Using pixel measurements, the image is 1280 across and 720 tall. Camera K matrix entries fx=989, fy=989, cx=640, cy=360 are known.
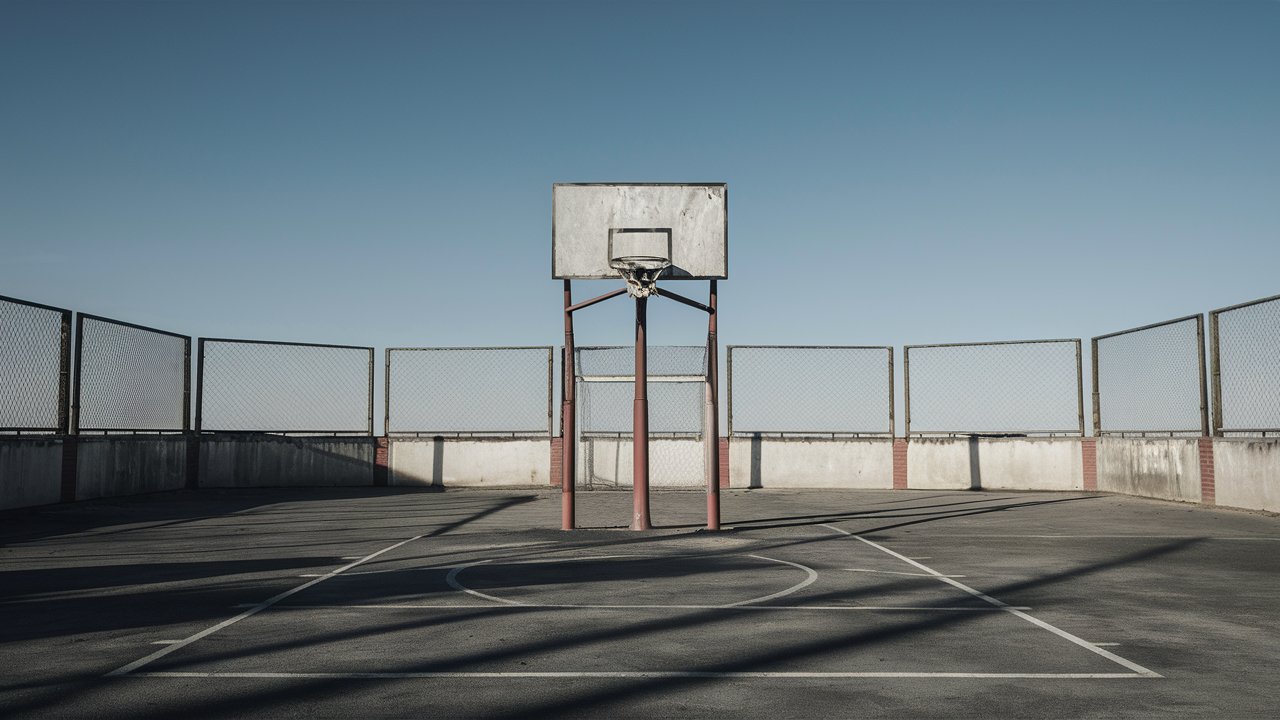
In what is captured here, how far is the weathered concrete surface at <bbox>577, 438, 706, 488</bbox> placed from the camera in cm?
2670

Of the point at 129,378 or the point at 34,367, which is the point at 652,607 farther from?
the point at 129,378

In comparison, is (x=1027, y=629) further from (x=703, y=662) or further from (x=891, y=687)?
(x=703, y=662)

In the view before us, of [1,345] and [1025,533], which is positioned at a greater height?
[1,345]

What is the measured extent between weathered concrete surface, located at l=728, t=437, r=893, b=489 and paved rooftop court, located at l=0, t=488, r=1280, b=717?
10.3 m

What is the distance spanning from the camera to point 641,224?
16312mm

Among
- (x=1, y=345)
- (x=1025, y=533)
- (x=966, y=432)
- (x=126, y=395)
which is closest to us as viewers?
(x=1025, y=533)

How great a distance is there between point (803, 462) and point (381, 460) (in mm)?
11763

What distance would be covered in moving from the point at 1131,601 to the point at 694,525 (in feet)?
27.4

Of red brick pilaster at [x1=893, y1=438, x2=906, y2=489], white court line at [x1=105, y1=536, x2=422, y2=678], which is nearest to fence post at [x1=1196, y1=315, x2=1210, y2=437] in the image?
red brick pilaster at [x1=893, y1=438, x2=906, y2=489]

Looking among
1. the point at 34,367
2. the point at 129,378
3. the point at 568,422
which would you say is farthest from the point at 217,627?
the point at 129,378

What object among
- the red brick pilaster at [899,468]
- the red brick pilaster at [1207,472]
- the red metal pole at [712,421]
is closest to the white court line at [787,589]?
the red metal pole at [712,421]

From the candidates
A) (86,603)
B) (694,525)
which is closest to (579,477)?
(694,525)

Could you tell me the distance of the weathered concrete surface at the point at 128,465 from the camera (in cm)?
2170

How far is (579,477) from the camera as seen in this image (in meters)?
27.0
